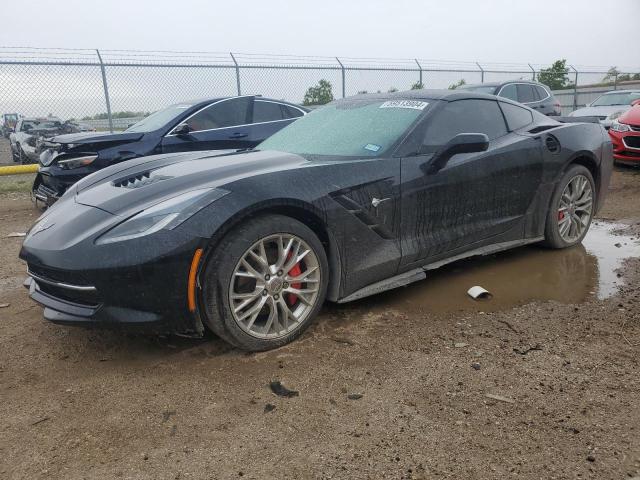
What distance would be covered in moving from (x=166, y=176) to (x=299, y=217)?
0.84 m

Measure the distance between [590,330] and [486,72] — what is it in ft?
50.2

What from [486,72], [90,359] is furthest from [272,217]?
[486,72]

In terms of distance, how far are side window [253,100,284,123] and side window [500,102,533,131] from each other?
3.98m

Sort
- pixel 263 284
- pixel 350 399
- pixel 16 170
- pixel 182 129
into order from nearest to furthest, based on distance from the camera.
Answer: pixel 350 399 → pixel 263 284 → pixel 182 129 → pixel 16 170

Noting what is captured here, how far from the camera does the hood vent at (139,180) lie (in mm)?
3027

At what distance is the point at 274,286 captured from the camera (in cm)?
278

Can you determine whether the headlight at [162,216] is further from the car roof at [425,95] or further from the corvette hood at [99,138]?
the corvette hood at [99,138]

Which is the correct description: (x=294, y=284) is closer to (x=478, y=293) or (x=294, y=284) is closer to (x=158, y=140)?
(x=478, y=293)

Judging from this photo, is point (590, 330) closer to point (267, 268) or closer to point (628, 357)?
point (628, 357)

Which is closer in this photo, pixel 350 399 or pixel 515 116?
pixel 350 399

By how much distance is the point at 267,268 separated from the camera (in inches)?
108

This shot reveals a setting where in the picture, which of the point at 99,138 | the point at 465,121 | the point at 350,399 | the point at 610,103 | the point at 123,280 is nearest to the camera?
the point at 350,399

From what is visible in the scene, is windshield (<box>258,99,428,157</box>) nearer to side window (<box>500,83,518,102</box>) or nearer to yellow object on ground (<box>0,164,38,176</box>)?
yellow object on ground (<box>0,164,38,176</box>)

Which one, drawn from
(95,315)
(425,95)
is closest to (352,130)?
(425,95)
